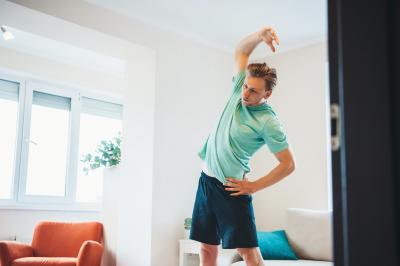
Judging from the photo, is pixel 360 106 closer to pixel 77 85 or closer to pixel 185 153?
pixel 185 153

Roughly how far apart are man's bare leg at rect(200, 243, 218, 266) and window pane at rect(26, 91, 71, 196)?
11.8 ft

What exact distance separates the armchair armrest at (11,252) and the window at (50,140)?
3.05 feet

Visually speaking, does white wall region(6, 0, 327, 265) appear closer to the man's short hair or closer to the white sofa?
the white sofa

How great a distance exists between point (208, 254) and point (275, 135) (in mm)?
704

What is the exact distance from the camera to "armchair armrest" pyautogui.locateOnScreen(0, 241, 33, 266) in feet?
14.0

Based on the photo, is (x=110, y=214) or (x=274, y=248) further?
(x=110, y=214)

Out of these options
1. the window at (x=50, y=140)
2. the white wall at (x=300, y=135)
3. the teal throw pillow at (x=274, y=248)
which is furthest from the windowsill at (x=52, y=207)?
the teal throw pillow at (x=274, y=248)

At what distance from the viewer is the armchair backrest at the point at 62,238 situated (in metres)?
4.70

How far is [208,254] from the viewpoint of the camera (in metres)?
2.54

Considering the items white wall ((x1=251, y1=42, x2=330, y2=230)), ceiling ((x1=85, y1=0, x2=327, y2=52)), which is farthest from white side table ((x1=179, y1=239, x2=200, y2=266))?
ceiling ((x1=85, y1=0, x2=327, y2=52))

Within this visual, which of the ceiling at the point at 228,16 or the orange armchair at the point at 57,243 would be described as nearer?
the ceiling at the point at 228,16

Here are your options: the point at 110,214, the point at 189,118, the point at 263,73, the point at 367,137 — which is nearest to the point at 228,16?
the point at 189,118

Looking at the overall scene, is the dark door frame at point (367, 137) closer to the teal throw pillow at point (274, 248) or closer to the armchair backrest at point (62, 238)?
the teal throw pillow at point (274, 248)

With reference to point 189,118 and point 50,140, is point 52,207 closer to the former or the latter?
point 50,140
